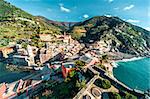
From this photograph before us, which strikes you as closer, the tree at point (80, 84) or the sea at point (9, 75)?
the tree at point (80, 84)

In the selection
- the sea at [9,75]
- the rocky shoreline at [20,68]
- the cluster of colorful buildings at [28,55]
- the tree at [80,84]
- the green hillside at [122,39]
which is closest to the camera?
the tree at [80,84]

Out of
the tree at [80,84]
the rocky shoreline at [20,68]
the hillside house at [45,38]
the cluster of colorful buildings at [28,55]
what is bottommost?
the rocky shoreline at [20,68]

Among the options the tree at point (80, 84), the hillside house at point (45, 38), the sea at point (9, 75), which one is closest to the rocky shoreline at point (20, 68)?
the sea at point (9, 75)

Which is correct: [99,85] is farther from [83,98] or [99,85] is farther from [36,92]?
[36,92]

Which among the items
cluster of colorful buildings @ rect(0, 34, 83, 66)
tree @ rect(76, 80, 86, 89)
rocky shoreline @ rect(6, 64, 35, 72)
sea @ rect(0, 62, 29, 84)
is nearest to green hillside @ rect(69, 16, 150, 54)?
cluster of colorful buildings @ rect(0, 34, 83, 66)

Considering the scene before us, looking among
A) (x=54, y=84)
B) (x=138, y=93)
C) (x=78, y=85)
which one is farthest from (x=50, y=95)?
(x=138, y=93)


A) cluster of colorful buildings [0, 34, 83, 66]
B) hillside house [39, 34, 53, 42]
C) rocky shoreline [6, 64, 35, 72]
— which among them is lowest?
rocky shoreline [6, 64, 35, 72]

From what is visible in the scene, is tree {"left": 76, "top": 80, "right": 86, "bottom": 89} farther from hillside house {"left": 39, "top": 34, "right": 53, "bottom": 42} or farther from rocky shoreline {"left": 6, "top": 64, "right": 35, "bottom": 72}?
hillside house {"left": 39, "top": 34, "right": 53, "bottom": 42}

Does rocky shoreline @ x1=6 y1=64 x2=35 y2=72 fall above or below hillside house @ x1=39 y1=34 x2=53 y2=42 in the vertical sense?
below

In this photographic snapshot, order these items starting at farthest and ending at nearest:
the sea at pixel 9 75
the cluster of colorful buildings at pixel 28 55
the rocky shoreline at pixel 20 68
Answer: the cluster of colorful buildings at pixel 28 55
the rocky shoreline at pixel 20 68
the sea at pixel 9 75

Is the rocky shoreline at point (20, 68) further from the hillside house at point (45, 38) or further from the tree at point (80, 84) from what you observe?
the tree at point (80, 84)

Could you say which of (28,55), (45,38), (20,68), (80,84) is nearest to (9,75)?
(20,68)

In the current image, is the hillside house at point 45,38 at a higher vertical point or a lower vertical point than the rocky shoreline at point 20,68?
higher

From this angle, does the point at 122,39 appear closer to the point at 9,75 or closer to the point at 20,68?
the point at 20,68
